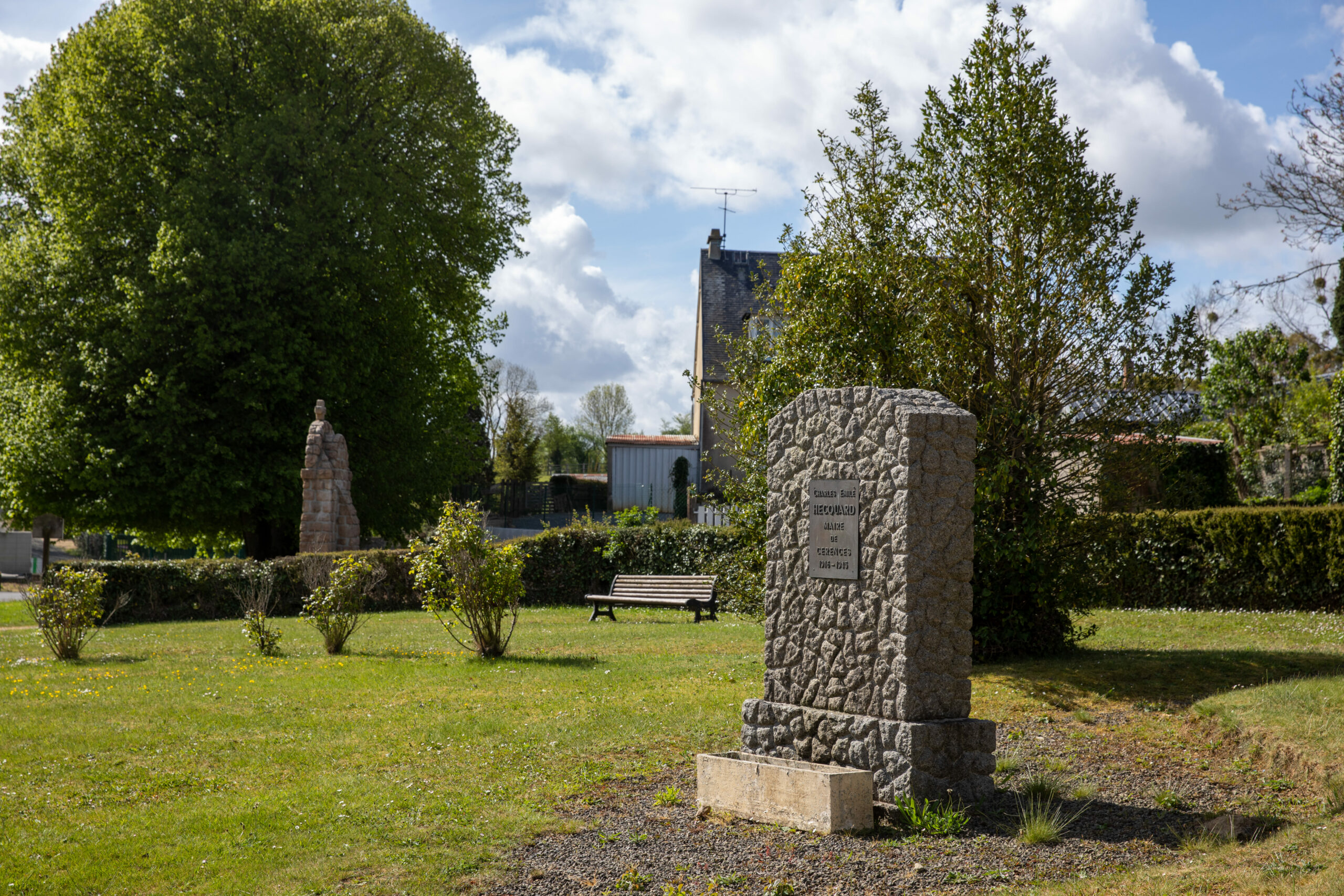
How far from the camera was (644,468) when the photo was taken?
39.3 metres

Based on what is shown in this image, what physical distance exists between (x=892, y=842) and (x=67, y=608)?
11.6m

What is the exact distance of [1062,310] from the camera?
33.1ft

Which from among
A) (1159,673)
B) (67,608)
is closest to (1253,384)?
(1159,673)

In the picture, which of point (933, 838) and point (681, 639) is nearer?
point (933, 838)

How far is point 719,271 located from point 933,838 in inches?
1403

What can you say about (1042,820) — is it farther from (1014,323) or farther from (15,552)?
(15,552)

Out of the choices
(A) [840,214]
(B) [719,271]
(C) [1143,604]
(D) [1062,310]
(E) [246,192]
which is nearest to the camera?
(D) [1062,310]

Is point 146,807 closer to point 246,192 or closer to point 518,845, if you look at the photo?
point 518,845

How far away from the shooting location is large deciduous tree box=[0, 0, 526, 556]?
66.8ft

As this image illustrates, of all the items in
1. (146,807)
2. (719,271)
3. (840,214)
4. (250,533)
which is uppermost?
(719,271)

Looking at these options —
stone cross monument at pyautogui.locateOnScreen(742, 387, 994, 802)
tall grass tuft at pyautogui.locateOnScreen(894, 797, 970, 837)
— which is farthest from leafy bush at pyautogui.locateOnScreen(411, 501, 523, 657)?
tall grass tuft at pyautogui.locateOnScreen(894, 797, 970, 837)

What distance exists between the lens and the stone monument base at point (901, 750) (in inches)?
232

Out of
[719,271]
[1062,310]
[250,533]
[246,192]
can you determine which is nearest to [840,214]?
[1062,310]

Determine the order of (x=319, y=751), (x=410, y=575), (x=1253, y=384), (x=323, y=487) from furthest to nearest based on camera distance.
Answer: (x=1253, y=384) < (x=323, y=487) < (x=410, y=575) < (x=319, y=751)
